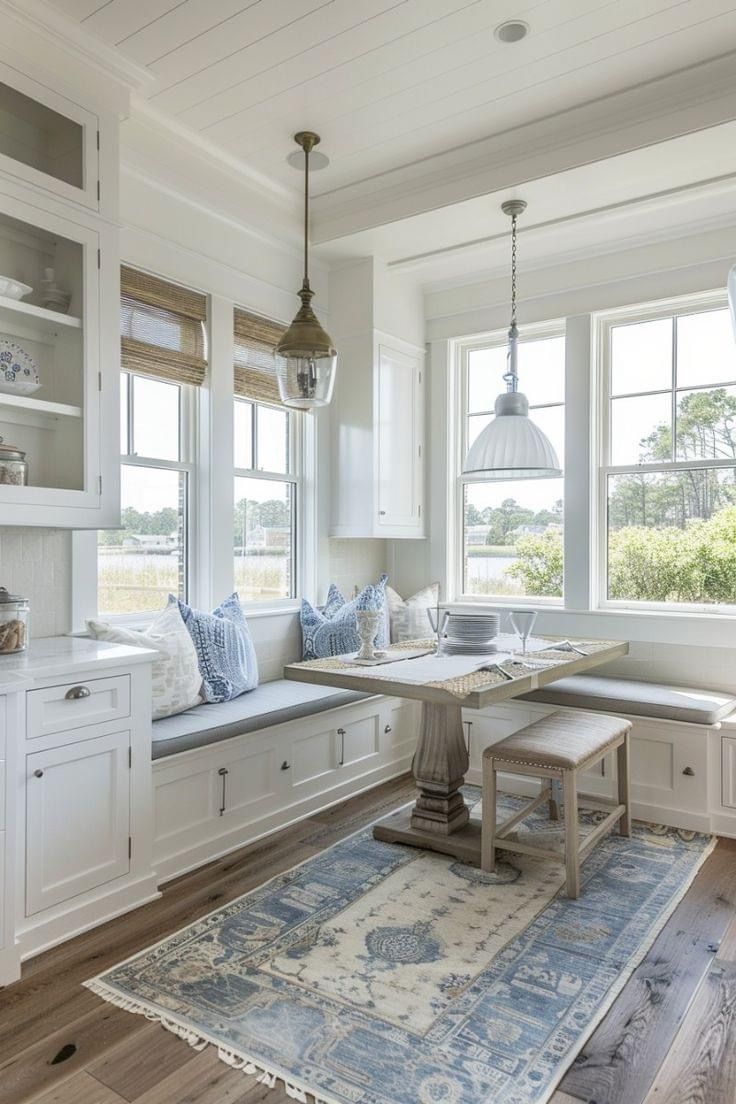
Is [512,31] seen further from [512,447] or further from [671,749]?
A: [671,749]

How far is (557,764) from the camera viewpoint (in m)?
2.70

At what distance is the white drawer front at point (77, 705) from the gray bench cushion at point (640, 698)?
2064mm

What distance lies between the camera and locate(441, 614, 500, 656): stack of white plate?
10.8 feet

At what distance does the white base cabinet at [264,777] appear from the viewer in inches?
111

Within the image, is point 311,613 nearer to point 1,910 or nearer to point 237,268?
point 237,268

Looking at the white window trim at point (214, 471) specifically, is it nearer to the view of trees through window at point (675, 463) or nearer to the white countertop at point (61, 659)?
the white countertop at point (61, 659)

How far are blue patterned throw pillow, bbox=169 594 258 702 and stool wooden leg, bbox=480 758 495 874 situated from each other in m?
1.20

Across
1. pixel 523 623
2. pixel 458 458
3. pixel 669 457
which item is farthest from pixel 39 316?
pixel 669 457

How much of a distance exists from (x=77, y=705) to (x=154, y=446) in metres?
1.42

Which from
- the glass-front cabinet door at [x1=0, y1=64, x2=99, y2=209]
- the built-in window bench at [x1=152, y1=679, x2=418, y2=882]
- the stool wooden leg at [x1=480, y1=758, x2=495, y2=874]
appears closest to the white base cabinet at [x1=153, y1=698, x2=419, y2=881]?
the built-in window bench at [x1=152, y1=679, x2=418, y2=882]

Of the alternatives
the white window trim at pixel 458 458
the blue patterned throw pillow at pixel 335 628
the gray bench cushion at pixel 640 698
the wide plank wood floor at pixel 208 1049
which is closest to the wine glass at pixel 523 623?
the gray bench cushion at pixel 640 698

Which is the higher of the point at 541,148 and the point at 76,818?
the point at 541,148

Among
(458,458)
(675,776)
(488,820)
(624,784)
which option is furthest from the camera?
(458,458)

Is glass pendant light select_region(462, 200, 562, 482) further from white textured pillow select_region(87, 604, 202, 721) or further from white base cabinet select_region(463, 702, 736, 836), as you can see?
white textured pillow select_region(87, 604, 202, 721)
